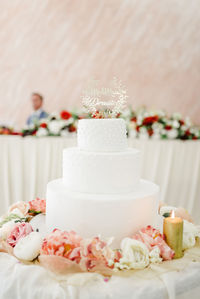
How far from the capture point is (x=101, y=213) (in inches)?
67.4

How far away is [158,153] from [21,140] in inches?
82.6

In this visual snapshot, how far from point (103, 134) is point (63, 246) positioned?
732 millimetres

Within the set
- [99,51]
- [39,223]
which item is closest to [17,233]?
[39,223]

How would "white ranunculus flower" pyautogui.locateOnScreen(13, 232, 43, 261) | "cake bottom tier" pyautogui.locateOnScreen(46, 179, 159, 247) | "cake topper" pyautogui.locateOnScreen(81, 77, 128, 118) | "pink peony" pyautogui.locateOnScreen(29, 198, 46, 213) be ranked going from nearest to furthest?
"white ranunculus flower" pyautogui.locateOnScreen(13, 232, 43, 261)
"cake bottom tier" pyautogui.locateOnScreen(46, 179, 159, 247)
"cake topper" pyautogui.locateOnScreen(81, 77, 128, 118)
"pink peony" pyautogui.locateOnScreen(29, 198, 46, 213)

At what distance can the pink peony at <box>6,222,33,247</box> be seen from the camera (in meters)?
1.75

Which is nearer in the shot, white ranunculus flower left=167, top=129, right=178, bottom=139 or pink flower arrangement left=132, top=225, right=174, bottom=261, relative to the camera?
pink flower arrangement left=132, top=225, right=174, bottom=261

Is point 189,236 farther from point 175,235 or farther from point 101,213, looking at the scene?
point 101,213

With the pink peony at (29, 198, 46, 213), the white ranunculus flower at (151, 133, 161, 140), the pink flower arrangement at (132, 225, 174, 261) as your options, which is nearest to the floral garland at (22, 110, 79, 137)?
the white ranunculus flower at (151, 133, 161, 140)

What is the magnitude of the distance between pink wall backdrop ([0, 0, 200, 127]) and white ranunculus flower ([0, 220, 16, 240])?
663cm

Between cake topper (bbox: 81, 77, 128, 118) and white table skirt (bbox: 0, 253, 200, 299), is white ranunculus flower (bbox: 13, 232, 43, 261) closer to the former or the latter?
white table skirt (bbox: 0, 253, 200, 299)

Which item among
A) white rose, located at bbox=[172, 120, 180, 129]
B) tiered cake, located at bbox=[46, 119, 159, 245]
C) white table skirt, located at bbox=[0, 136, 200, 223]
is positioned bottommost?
white table skirt, located at bbox=[0, 136, 200, 223]

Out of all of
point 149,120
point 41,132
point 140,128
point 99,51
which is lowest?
point 41,132

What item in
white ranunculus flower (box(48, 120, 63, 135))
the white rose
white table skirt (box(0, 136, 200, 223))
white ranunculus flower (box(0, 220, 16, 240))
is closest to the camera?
white ranunculus flower (box(0, 220, 16, 240))

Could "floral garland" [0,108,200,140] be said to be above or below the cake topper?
below
